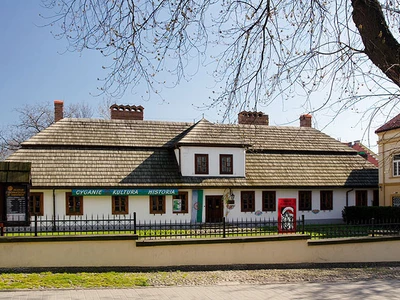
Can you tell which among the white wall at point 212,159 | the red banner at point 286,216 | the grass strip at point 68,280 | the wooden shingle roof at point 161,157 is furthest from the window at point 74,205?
the red banner at point 286,216

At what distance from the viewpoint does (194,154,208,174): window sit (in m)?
24.7

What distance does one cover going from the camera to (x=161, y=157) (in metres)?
25.3

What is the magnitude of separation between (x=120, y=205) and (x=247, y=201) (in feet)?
24.9

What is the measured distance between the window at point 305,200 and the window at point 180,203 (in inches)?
296

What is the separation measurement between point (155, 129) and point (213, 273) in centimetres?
1628

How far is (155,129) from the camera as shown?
27.4 metres

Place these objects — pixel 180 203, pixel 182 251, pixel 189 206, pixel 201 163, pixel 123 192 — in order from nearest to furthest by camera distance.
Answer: pixel 182 251 → pixel 123 192 → pixel 180 203 → pixel 189 206 → pixel 201 163

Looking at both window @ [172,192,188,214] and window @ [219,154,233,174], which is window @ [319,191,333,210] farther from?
window @ [172,192,188,214]

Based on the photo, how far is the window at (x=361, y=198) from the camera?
27953 millimetres

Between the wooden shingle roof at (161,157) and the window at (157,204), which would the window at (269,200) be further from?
the window at (157,204)

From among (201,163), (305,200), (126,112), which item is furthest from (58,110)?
(305,200)

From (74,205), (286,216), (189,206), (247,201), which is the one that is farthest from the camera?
(247,201)

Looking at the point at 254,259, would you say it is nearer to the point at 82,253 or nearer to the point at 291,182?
the point at 82,253

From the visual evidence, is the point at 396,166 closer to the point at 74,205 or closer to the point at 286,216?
the point at 286,216
